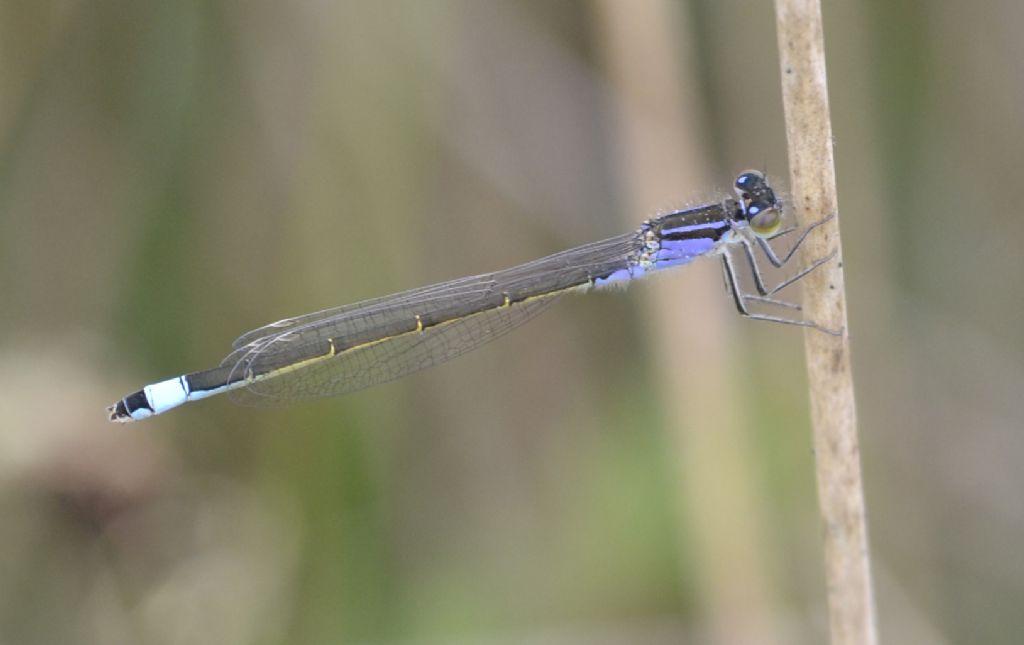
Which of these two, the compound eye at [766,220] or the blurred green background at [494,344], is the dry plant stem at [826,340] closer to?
the compound eye at [766,220]

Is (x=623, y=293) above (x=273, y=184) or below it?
below

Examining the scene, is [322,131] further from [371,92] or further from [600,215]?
[600,215]

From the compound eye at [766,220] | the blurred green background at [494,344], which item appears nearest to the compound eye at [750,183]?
the compound eye at [766,220]

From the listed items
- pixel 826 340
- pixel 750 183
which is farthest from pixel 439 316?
pixel 826 340

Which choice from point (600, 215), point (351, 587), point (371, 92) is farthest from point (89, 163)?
point (600, 215)

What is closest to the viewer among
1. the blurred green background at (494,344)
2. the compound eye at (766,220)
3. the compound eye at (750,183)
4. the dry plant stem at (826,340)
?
the dry plant stem at (826,340)

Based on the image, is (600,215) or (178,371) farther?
(600,215)
